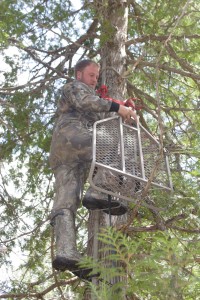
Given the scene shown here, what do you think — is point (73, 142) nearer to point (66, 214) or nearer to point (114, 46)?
point (66, 214)

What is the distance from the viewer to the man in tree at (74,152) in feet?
14.4

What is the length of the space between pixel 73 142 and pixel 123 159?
77cm

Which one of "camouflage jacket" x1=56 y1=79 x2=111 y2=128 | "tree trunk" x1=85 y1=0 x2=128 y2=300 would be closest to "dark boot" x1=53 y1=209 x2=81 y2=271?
"camouflage jacket" x1=56 y1=79 x2=111 y2=128

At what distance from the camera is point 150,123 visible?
782 centimetres

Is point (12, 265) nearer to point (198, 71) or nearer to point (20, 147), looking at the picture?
point (20, 147)

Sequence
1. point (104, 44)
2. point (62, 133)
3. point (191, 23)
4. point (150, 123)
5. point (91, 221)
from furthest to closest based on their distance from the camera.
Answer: point (150, 123) → point (191, 23) → point (104, 44) → point (91, 221) → point (62, 133)

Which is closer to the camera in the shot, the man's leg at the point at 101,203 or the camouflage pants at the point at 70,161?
the man's leg at the point at 101,203

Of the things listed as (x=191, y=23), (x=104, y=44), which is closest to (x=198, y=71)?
(x=191, y=23)

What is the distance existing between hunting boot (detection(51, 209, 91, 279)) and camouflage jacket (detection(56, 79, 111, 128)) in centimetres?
83

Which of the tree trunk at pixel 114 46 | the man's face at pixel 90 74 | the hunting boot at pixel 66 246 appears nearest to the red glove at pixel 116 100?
the man's face at pixel 90 74

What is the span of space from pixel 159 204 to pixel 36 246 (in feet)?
8.00

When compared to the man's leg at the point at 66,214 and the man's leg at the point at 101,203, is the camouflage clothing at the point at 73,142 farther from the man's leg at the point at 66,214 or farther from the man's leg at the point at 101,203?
the man's leg at the point at 101,203

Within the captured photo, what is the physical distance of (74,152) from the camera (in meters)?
4.62

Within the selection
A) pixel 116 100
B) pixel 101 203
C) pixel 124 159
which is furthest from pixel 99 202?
pixel 116 100
